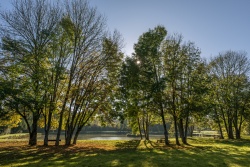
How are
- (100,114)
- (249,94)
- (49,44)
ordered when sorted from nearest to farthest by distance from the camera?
(49,44) → (100,114) → (249,94)

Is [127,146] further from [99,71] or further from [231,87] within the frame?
[231,87]

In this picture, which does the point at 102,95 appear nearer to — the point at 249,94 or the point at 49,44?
the point at 49,44

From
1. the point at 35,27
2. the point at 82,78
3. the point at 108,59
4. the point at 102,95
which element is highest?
the point at 35,27

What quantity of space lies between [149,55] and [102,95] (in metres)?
8.39

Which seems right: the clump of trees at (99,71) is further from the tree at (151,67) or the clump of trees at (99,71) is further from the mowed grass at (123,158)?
the mowed grass at (123,158)

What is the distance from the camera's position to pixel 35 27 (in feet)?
75.0

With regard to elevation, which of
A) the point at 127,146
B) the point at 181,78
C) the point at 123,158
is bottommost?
the point at 127,146

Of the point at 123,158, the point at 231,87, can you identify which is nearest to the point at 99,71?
the point at 123,158

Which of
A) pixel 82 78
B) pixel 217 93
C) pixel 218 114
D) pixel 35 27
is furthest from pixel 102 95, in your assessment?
pixel 218 114

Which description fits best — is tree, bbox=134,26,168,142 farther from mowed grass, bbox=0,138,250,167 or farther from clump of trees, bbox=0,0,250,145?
mowed grass, bbox=0,138,250,167

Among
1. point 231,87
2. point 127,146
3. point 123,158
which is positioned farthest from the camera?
point 231,87

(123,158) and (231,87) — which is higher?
(231,87)

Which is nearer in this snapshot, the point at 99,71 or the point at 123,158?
the point at 123,158

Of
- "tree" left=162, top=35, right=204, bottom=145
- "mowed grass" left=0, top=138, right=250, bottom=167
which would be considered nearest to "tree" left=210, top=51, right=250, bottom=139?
"tree" left=162, top=35, right=204, bottom=145
